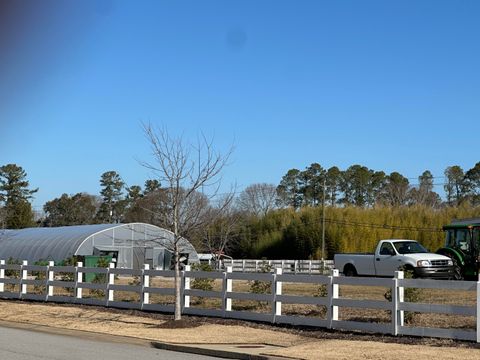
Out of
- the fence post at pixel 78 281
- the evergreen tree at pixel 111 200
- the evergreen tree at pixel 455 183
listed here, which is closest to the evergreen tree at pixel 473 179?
the evergreen tree at pixel 455 183

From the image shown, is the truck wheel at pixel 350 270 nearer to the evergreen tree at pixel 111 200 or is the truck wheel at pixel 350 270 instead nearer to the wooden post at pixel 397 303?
the wooden post at pixel 397 303

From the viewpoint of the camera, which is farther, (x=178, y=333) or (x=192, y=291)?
(x=192, y=291)

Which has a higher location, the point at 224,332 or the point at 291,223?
the point at 291,223

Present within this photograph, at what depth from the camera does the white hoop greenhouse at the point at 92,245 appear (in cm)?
5691

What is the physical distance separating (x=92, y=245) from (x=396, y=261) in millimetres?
36394

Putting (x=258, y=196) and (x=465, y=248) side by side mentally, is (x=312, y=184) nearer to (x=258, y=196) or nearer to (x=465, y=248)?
(x=258, y=196)

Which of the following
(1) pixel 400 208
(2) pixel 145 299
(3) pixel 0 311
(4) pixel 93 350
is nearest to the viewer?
(4) pixel 93 350

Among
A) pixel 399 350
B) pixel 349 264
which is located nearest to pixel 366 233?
pixel 349 264

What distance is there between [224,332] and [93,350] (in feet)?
12.1

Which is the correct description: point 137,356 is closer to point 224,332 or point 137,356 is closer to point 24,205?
point 224,332

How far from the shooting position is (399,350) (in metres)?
12.3

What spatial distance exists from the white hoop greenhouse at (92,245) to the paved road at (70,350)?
3976 centimetres

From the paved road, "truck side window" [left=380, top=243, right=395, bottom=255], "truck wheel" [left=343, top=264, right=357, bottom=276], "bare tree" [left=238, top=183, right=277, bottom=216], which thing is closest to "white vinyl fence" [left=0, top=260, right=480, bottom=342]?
the paved road

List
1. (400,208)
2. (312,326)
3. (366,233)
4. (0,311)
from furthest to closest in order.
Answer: (400,208), (366,233), (0,311), (312,326)
